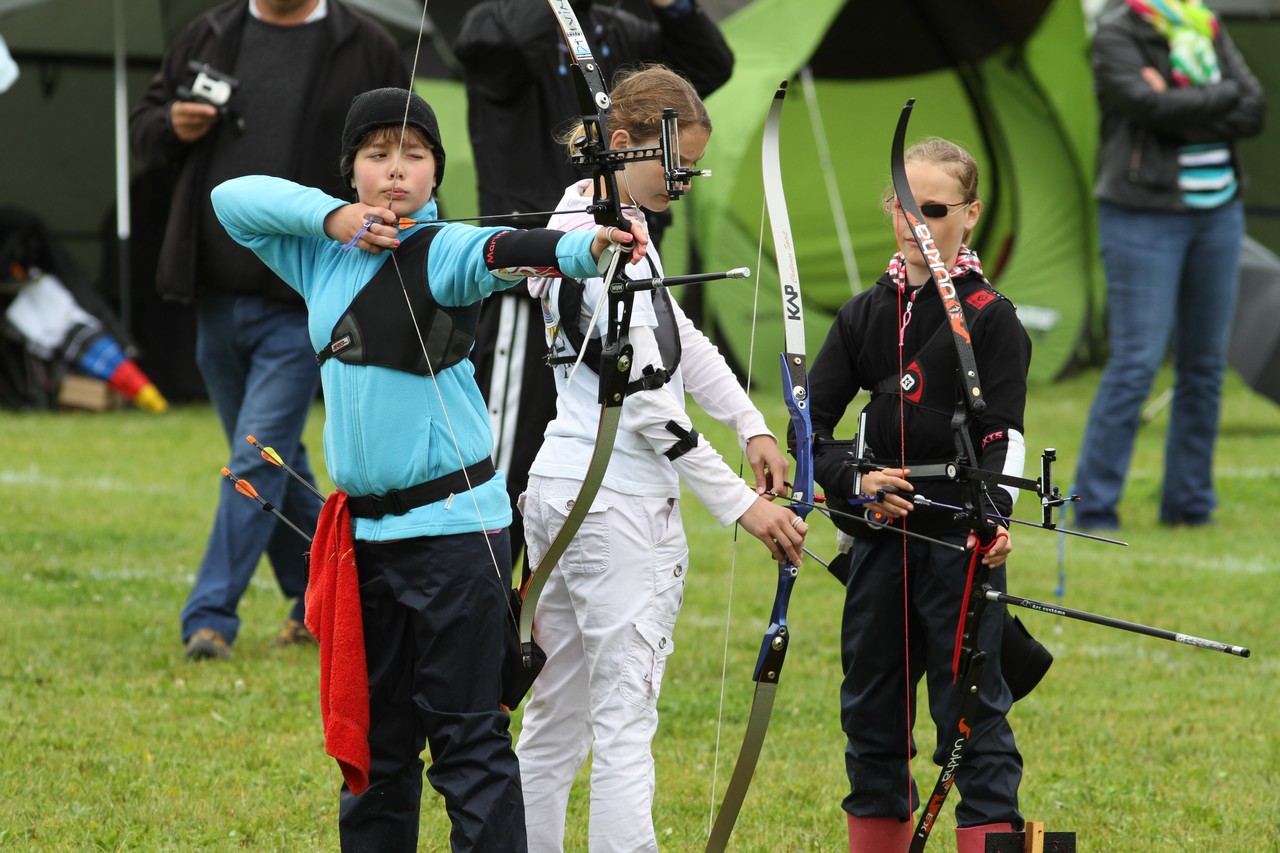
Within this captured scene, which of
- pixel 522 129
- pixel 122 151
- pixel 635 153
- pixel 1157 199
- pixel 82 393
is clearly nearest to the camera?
pixel 635 153

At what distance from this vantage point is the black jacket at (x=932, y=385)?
307cm

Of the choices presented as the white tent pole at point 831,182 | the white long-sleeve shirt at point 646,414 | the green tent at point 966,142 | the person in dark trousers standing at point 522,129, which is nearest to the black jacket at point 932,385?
the white long-sleeve shirt at point 646,414

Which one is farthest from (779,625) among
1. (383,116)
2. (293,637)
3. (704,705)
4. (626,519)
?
(293,637)

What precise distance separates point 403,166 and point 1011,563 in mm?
4227

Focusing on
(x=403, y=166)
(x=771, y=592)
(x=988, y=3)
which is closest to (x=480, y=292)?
(x=403, y=166)

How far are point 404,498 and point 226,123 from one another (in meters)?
2.52

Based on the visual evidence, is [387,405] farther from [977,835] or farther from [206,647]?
[206,647]

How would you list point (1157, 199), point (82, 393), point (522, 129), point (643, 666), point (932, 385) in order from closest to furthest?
point (643, 666), point (932, 385), point (522, 129), point (1157, 199), point (82, 393)

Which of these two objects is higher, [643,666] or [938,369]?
[938,369]

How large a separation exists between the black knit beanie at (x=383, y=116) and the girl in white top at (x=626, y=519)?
1.05ft

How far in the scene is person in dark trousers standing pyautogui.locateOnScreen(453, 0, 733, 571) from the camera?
4102 mm

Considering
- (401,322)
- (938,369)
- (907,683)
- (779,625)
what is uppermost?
(401,322)

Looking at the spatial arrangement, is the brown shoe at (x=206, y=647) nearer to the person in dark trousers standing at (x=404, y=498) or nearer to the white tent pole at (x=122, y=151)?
the person in dark trousers standing at (x=404, y=498)

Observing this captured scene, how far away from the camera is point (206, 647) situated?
4.86m
